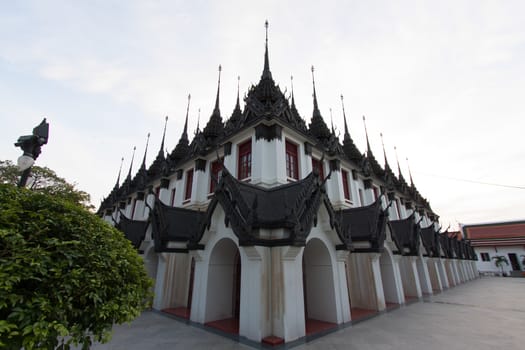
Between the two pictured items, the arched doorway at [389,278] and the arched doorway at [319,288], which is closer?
Result: the arched doorway at [319,288]

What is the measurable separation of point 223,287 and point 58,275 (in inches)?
291

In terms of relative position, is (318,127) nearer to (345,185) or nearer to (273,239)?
(345,185)

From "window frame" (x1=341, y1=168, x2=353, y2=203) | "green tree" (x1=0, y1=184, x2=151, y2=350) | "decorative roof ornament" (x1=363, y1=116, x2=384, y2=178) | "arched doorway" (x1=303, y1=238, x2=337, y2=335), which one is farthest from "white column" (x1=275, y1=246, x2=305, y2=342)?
"decorative roof ornament" (x1=363, y1=116, x2=384, y2=178)

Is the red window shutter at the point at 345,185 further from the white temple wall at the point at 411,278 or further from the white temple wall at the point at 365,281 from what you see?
the white temple wall at the point at 365,281

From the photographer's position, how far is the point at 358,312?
10.3m

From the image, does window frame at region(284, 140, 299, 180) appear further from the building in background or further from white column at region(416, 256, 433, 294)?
the building in background

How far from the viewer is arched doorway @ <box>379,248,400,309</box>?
40.2 ft

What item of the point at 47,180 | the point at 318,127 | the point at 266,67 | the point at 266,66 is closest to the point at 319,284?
the point at 318,127

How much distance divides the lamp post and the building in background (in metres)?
59.9

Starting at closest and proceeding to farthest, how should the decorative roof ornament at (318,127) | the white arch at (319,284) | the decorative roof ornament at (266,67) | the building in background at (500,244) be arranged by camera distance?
the white arch at (319,284)
the decorative roof ornament at (266,67)
the decorative roof ornament at (318,127)
the building in background at (500,244)

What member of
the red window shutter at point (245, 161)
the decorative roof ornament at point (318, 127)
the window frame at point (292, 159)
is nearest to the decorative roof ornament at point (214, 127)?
the red window shutter at point (245, 161)

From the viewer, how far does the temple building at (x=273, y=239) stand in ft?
24.0

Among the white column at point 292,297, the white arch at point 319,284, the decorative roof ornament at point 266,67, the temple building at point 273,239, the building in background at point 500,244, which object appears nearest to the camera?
the white column at point 292,297

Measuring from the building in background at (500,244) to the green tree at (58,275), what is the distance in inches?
2280
